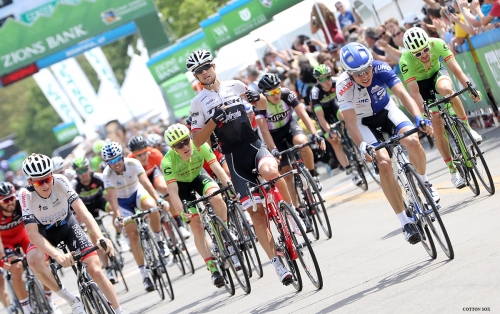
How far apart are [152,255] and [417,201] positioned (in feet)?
19.3

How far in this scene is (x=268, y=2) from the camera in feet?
75.0

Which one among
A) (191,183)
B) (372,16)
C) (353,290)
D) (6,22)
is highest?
(6,22)

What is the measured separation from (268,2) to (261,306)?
565 inches

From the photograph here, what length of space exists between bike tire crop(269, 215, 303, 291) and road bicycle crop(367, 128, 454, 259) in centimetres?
130

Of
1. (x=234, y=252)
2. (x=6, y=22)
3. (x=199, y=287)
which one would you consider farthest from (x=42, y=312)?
(x=6, y=22)

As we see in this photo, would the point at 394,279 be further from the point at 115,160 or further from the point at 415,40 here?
the point at 115,160

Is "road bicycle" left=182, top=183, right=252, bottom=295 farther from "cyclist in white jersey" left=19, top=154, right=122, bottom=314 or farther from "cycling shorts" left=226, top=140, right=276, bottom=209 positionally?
"cyclist in white jersey" left=19, top=154, right=122, bottom=314

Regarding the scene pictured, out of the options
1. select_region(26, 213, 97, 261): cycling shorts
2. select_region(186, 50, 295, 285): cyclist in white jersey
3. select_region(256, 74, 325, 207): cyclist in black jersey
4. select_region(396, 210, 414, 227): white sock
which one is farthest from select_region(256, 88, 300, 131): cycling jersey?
select_region(396, 210, 414, 227): white sock

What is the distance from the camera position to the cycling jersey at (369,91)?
9.34m

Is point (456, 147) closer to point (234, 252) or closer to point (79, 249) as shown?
point (234, 252)

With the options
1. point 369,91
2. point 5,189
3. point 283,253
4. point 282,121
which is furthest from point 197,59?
point 5,189

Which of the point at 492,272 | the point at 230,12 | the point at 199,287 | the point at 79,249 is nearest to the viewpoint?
the point at 492,272

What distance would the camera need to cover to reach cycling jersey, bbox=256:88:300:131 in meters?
13.3

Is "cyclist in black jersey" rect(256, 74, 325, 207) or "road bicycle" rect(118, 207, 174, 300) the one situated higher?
"cyclist in black jersey" rect(256, 74, 325, 207)
